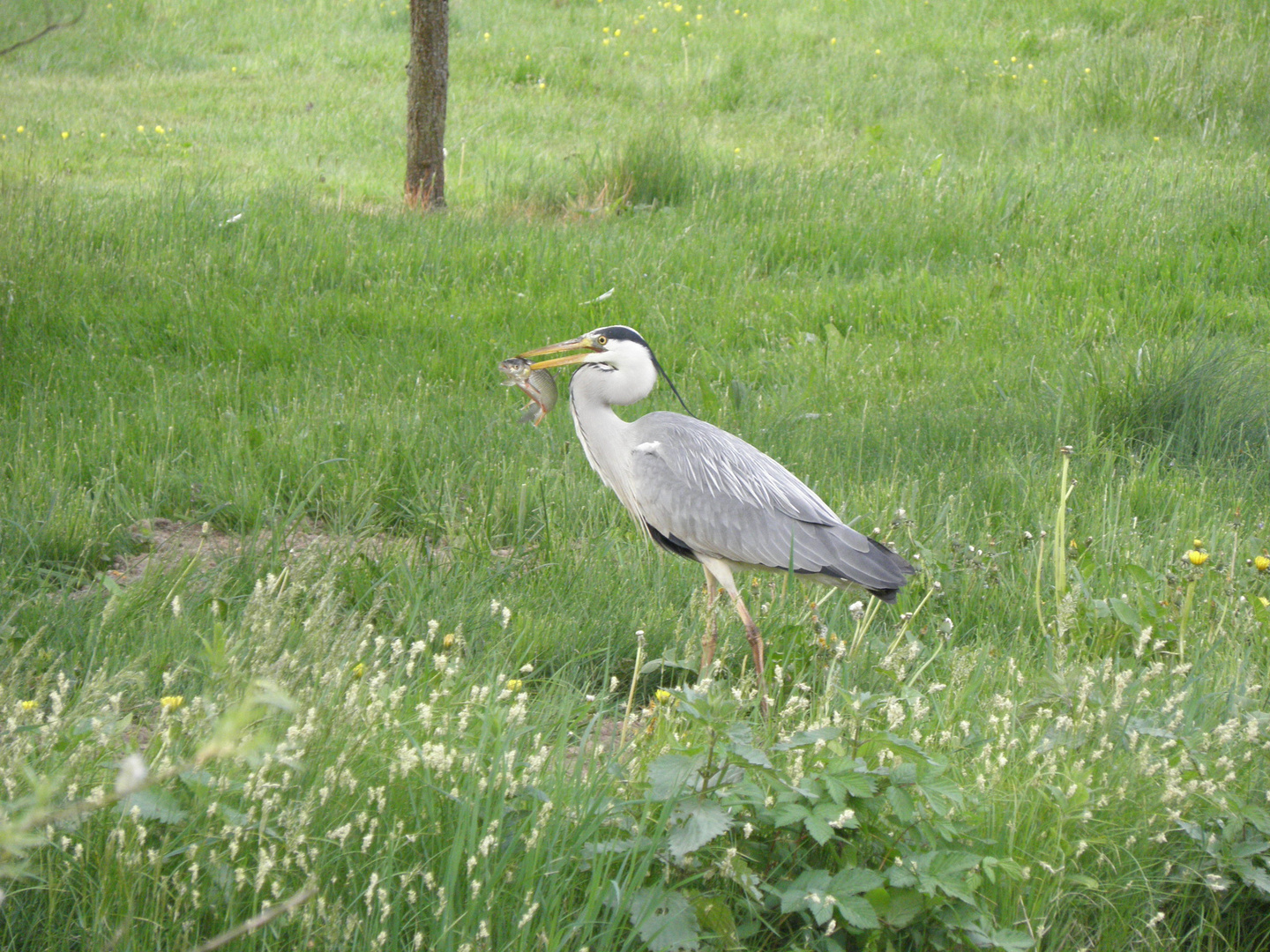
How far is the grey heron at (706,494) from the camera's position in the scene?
373 cm

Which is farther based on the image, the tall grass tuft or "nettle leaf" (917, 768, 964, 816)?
the tall grass tuft

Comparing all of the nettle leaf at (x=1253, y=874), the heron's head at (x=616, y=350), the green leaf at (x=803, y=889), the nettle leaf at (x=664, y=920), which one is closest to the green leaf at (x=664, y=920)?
the nettle leaf at (x=664, y=920)

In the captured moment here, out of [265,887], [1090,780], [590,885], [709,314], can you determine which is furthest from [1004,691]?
[709,314]

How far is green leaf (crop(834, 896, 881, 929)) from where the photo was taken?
2213 mm

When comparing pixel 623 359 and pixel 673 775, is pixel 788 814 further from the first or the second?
pixel 623 359

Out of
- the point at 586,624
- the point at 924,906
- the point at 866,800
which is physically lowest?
the point at 586,624

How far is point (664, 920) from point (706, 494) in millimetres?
1874

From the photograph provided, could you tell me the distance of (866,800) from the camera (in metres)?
2.40

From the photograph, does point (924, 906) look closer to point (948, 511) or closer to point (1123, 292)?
point (948, 511)

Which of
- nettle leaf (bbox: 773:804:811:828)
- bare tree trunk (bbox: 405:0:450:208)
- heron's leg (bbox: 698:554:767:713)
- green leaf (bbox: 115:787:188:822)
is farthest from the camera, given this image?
bare tree trunk (bbox: 405:0:450:208)

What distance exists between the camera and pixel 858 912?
2.24m

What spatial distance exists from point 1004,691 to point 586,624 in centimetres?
131

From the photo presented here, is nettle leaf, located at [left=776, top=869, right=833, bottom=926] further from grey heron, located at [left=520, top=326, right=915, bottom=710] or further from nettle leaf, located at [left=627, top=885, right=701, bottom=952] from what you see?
grey heron, located at [left=520, top=326, right=915, bottom=710]

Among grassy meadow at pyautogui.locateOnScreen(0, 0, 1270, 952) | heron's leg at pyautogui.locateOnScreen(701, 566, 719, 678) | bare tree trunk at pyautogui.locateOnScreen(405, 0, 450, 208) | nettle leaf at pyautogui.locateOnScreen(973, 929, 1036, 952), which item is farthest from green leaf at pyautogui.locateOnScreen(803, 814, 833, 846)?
bare tree trunk at pyautogui.locateOnScreen(405, 0, 450, 208)
